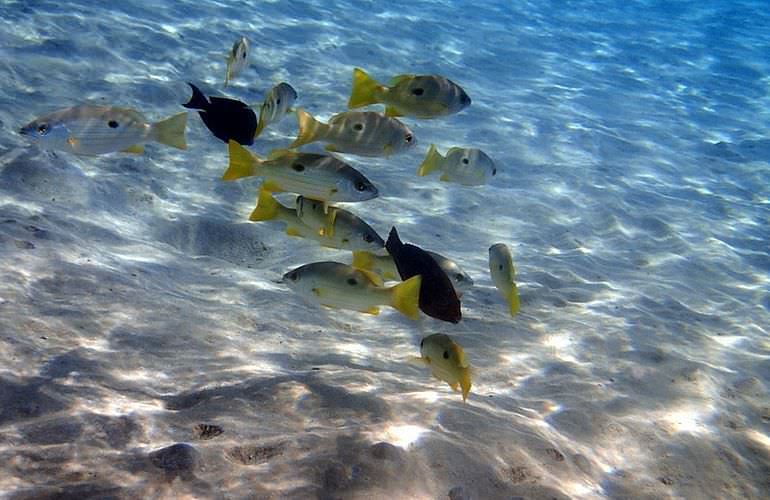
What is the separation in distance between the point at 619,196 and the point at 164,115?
8.05m

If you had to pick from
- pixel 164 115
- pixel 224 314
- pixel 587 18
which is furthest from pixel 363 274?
pixel 587 18

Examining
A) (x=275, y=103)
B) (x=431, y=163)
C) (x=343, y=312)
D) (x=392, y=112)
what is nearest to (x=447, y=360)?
(x=392, y=112)

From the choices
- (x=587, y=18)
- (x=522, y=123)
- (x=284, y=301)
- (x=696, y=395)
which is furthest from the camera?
(x=587, y=18)

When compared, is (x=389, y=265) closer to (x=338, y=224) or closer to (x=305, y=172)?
(x=338, y=224)

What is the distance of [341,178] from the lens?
3666 millimetres

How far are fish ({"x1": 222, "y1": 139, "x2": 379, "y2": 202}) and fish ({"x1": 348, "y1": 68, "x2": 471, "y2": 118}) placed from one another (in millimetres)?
798

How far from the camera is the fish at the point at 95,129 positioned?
13.0ft

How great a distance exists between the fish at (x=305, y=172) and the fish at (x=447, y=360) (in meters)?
1.12

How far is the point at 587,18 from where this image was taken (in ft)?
90.9

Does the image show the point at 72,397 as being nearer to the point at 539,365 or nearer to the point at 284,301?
the point at 284,301

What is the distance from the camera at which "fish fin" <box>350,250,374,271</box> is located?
12.8 ft

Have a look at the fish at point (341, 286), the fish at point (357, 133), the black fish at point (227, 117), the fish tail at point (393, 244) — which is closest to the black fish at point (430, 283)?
the fish tail at point (393, 244)

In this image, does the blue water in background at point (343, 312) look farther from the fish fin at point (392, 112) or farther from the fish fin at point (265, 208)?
the fish fin at point (392, 112)

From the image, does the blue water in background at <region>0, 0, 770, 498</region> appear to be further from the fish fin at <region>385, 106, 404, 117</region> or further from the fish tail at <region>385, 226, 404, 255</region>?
the fish fin at <region>385, 106, 404, 117</region>
